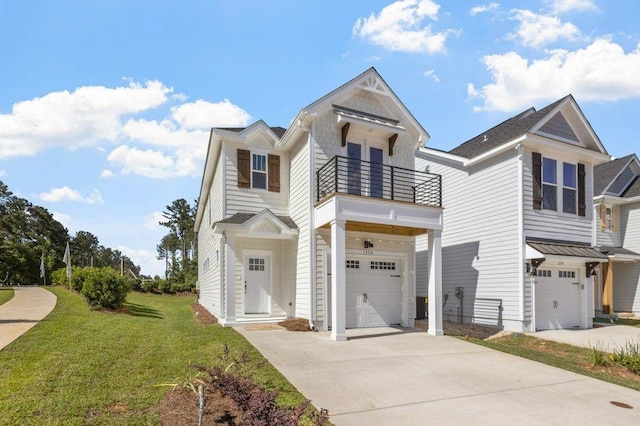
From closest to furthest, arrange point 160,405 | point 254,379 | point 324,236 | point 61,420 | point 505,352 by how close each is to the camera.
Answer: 1. point 61,420
2. point 160,405
3. point 254,379
4. point 505,352
5. point 324,236

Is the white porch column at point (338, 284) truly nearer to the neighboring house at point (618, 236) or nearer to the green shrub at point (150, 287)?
the neighboring house at point (618, 236)

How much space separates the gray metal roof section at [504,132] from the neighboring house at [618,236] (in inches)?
285

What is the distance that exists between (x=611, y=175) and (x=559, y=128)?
8.56 m

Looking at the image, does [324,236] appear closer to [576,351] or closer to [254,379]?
[254,379]

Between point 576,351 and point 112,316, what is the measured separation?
14.0 m

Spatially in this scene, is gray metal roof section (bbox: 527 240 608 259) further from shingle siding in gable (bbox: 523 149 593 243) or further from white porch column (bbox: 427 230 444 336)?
white porch column (bbox: 427 230 444 336)

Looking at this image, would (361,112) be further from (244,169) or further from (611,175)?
(611,175)

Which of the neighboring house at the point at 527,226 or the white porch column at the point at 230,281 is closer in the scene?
the white porch column at the point at 230,281

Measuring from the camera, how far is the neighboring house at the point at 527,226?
14477 millimetres

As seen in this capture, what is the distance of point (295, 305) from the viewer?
13.7 metres

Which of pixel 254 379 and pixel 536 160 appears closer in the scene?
pixel 254 379

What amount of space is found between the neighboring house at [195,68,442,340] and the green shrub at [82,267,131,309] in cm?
399

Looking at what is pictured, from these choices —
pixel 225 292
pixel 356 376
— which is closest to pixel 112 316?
pixel 225 292

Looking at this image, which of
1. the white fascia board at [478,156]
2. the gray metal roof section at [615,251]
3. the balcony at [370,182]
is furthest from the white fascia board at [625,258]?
the balcony at [370,182]
